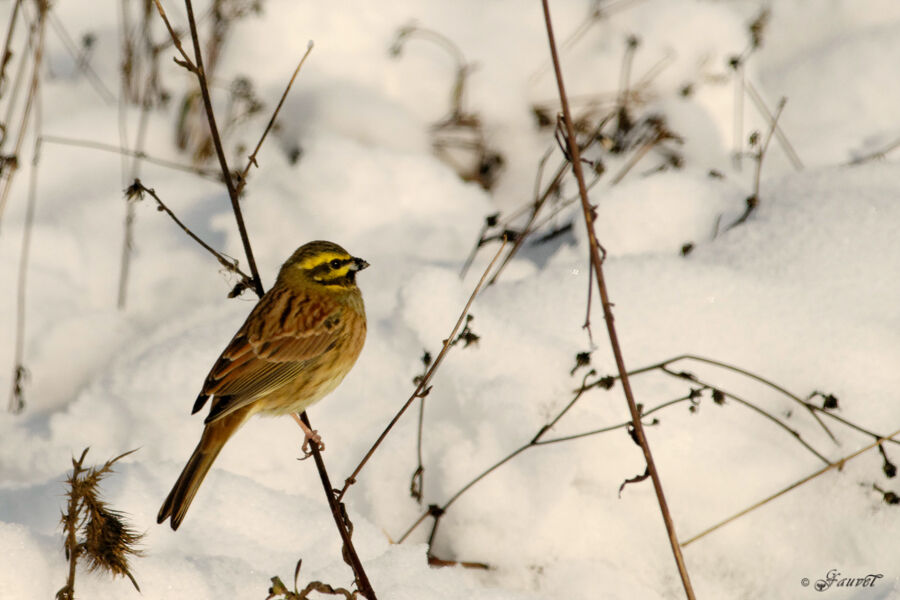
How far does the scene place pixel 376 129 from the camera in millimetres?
5887

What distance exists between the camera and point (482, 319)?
401cm

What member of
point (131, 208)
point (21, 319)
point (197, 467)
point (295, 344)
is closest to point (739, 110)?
point (131, 208)

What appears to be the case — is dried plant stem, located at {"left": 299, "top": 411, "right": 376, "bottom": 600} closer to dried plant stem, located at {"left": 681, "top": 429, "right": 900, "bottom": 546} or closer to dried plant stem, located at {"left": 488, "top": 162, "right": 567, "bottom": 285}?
dried plant stem, located at {"left": 488, "top": 162, "right": 567, "bottom": 285}

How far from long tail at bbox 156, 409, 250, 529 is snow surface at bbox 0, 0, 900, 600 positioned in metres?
0.25

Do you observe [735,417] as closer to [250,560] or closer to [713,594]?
[713,594]

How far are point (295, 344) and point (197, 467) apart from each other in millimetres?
661

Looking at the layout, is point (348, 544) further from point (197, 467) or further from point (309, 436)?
point (197, 467)

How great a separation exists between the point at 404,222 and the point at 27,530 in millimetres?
3151

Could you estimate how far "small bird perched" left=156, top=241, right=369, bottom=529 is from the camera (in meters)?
3.04

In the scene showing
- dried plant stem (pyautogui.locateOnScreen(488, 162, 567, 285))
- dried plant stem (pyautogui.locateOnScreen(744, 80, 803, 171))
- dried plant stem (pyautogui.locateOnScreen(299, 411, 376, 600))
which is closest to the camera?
dried plant stem (pyautogui.locateOnScreen(299, 411, 376, 600))

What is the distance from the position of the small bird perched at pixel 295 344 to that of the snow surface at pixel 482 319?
38cm

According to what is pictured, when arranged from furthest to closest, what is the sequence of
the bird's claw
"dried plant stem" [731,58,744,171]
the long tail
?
"dried plant stem" [731,58,744,171] → the bird's claw → the long tail

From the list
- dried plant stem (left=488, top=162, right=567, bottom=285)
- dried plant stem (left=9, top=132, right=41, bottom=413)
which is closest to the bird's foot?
dried plant stem (left=488, top=162, right=567, bottom=285)

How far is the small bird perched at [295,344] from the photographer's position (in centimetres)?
304
